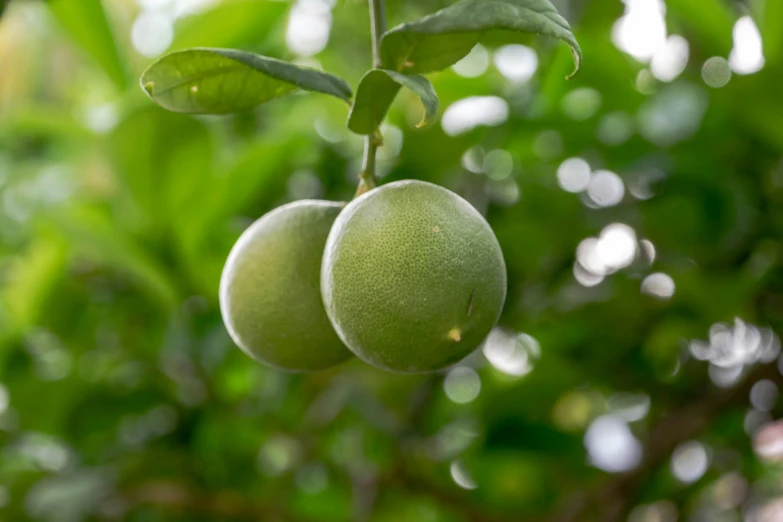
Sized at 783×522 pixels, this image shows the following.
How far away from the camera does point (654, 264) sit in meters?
1.34

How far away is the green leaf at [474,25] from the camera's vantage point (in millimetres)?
475

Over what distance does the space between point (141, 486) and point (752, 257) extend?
45.0 inches

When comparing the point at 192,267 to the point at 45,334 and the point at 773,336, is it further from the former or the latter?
the point at 773,336

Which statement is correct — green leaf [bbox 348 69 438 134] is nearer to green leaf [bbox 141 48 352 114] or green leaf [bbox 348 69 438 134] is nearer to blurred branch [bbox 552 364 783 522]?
green leaf [bbox 141 48 352 114]

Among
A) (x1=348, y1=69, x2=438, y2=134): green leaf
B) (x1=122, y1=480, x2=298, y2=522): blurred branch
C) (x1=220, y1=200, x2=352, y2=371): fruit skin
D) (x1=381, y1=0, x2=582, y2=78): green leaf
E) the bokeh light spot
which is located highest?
(x1=381, y1=0, x2=582, y2=78): green leaf

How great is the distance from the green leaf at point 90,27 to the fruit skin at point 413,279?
0.70 metres

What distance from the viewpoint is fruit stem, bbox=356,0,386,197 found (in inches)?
22.0

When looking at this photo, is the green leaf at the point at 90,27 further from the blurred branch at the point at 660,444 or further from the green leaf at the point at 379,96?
the blurred branch at the point at 660,444

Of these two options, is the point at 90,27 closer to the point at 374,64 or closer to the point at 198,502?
the point at 374,64

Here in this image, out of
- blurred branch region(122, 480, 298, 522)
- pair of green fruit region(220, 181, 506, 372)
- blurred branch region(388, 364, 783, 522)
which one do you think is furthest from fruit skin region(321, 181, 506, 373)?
blurred branch region(122, 480, 298, 522)

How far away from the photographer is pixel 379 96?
545 millimetres

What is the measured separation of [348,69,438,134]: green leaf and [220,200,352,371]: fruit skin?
128 millimetres

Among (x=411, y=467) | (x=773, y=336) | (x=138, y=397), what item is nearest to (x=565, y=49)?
(x=773, y=336)

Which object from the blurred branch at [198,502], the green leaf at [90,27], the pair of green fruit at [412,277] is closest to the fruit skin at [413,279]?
the pair of green fruit at [412,277]
